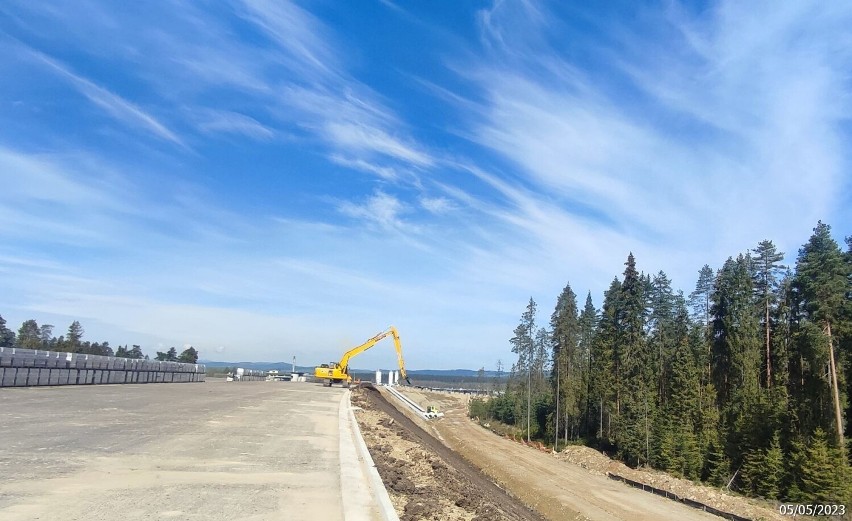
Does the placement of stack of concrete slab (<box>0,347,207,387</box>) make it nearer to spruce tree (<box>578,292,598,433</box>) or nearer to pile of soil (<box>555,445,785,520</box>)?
pile of soil (<box>555,445,785,520</box>)

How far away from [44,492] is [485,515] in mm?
7189

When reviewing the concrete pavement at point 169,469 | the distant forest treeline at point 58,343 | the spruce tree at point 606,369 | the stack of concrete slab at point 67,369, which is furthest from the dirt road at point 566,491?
the distant forest treeline at point 58,343

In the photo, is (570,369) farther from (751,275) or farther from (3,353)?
(3,353)

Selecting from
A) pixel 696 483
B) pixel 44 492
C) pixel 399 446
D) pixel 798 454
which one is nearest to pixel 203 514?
pixel 44 492

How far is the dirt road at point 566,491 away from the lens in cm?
2941

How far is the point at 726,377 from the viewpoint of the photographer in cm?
5156

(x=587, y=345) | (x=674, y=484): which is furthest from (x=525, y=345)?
(x=674, y=484)

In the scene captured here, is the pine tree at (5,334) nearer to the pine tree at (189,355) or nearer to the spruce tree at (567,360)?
the pine tree at (189,355)

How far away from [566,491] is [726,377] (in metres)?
26.5

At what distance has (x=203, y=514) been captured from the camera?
6391 mm

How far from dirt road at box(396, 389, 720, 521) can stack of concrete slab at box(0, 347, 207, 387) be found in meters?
28.2

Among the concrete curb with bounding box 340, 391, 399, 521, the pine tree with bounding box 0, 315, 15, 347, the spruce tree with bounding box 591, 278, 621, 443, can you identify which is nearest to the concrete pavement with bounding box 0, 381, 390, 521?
the concrete curb with bounding box 340, 391, 399, 521

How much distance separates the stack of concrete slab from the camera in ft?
86.5

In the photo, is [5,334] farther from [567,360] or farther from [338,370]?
[567,360]
